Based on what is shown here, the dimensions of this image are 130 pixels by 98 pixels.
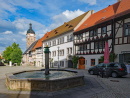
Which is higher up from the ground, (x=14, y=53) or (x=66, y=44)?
(x=66, y=44)

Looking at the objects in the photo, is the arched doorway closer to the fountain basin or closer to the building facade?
the building facade

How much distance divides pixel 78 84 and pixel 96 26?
17.2 meters

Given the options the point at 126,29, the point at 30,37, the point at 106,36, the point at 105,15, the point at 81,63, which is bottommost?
the point at 81,63

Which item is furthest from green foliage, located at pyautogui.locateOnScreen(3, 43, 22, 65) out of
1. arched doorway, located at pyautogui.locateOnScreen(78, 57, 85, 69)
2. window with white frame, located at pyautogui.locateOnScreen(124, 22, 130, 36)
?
window with white frame, located at pyautogui.locateOnScreen(124, 22, 130, 36)

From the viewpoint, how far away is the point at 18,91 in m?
7.52

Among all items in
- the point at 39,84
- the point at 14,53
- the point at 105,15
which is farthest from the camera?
the point at 14,53

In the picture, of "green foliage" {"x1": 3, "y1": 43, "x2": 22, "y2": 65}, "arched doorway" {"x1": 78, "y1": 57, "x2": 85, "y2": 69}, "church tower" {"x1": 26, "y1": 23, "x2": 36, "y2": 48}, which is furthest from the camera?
"church tower" {"x1": 26, "y1": 23, "x2": 36, "y2": 48}

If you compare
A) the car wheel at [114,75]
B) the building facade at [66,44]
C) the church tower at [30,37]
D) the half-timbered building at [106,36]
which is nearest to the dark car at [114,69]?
the car wheel at [114,75]

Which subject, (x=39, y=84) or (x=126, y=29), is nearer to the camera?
(x=39, y=84)

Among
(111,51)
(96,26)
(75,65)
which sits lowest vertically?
(75,65)

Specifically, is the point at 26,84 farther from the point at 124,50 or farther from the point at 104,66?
the point at 124,50

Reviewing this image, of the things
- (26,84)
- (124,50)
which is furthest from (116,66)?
(26,84)

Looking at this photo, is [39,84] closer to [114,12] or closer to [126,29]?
[126,29]

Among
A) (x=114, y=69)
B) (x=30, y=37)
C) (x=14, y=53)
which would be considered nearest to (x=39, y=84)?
(x=114, y=69)
